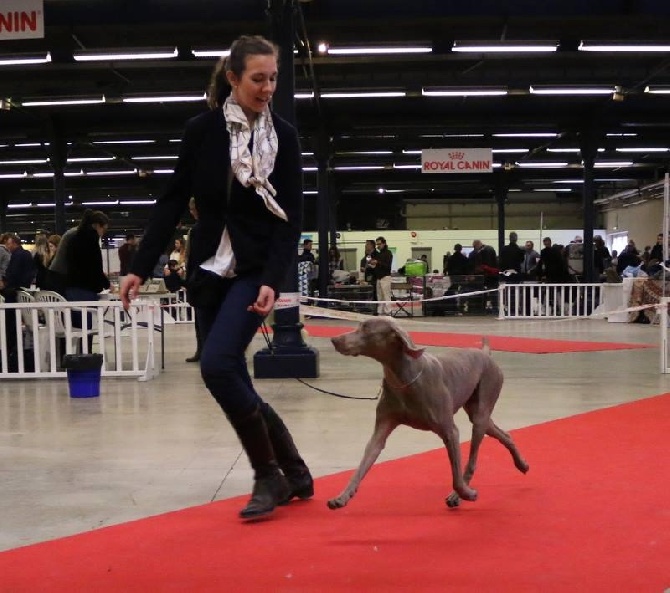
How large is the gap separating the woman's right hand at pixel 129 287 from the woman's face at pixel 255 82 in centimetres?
62

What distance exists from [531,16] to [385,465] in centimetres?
835

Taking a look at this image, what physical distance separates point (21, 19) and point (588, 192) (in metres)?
11.5

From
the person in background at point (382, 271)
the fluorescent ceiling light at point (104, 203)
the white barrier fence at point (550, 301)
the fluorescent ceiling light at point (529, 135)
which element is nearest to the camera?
the white barrier fence at point (550, 301)

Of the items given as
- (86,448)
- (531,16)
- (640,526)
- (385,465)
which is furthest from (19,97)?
(640,526)

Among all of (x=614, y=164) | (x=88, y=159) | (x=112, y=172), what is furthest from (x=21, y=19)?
(x=614, y=164)

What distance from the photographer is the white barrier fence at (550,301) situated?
14.7 metres

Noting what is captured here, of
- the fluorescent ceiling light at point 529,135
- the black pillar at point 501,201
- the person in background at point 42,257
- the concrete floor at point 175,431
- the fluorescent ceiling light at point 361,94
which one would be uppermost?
the fluorescent ceiling light at point 361,94

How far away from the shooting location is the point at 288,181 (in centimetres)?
254

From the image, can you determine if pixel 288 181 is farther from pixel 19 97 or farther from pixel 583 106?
pixel 583 106

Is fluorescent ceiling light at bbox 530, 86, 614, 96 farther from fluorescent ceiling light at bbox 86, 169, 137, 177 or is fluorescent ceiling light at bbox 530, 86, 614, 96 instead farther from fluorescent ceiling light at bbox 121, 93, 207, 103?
fluorescent ceiling light at bbox 86, 169, 137, 177

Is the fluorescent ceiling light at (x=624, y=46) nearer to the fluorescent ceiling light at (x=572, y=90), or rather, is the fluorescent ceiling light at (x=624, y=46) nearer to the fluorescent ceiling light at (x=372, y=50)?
the fluorescent ceiling light at (x=372, y=50)

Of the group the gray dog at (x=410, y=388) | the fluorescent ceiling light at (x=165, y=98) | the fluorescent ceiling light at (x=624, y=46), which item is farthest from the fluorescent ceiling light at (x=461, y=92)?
the gray dog at (x=410, y=388)

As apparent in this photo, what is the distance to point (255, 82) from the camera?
2.40m

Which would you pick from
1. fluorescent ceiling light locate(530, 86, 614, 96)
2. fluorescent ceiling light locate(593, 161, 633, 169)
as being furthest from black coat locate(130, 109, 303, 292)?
fluorescent ceiling light locate(593, 161, 633, 169)
